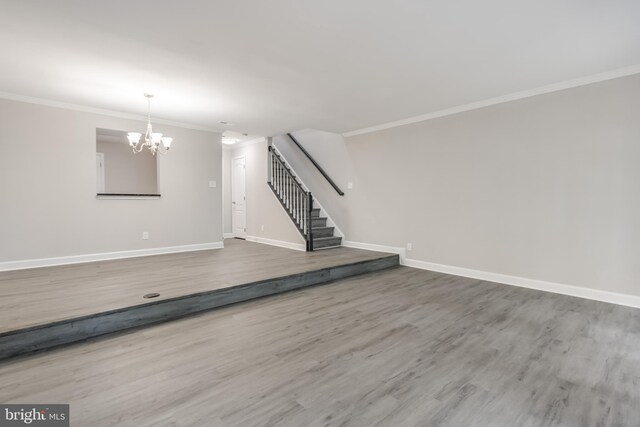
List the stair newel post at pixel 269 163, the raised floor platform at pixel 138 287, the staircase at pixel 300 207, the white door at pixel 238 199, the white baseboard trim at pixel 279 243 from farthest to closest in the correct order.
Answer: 1. the white door at pixel 238 199
2. the stair newel post at pixel 269 163
3. the white baseboard trim at pixel 279 243
4. the staircase at pixel 300 207
5. the raised floor platform at pixel 138 287

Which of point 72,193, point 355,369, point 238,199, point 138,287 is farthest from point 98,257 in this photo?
point 355,369

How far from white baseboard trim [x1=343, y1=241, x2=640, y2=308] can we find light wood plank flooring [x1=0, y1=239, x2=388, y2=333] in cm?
63

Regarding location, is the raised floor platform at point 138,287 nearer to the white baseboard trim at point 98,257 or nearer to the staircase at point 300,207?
the white baseboard trim at point 98,257

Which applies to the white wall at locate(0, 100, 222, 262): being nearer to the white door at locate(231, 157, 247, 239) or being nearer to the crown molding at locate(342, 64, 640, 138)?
the white door at locate(231, 157, 247, 239)

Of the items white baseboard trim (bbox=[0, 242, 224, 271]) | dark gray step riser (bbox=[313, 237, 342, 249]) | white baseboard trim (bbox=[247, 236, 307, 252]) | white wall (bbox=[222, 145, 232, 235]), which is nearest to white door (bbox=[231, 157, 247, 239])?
white wall (bbox=[222, 145, 232, 235])

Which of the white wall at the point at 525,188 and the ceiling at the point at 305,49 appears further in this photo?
the white wall at the point at 525,188

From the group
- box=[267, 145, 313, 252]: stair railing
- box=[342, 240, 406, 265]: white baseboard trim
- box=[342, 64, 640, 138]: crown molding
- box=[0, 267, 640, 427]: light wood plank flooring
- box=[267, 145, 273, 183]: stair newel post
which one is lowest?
box=[0, 267, 640, 427]: light wood plank flooring

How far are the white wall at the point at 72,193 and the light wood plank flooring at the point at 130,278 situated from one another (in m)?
0.42

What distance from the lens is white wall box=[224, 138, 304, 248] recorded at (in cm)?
666

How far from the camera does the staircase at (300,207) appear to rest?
242 inches

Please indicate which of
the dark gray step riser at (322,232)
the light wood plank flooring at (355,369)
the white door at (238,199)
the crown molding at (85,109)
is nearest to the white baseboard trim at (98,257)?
the white door at (238,199)

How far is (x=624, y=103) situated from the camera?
11.2 feet

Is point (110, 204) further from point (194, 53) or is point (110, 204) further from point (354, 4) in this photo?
point (354, 4)

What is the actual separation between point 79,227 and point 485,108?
6.49 meters
